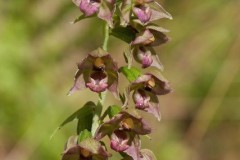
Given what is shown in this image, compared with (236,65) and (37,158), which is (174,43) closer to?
(236,65)

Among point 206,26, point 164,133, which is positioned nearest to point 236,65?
point 206,26

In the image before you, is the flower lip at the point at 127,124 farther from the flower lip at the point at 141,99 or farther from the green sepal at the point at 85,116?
the green sepal at the point at 85,116

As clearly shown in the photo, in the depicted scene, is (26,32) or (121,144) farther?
(26,32)

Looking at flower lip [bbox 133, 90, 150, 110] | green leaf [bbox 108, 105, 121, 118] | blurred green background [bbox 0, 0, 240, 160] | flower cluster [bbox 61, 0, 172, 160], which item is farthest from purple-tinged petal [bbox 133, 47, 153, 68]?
blurred green background [bbox 0, 0, 240, 160]

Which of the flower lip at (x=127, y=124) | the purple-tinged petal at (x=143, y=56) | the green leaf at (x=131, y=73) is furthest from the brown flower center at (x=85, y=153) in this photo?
the purple-tinged petal at (x=143, y=56)

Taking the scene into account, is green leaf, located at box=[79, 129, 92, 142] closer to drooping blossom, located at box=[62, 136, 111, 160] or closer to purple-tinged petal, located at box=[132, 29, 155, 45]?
drooping blossom, located at box=[62, 136, 111, 160]

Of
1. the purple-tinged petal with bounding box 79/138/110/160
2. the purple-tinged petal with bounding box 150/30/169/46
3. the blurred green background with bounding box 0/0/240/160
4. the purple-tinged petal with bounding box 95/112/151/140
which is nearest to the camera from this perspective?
the purple-tinged petal with bounding box 79/138/110/160
